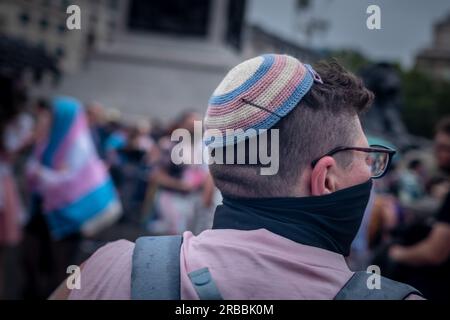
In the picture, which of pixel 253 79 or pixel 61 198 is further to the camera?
pixel 61 198

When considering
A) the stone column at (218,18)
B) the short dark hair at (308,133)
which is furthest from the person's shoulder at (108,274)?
the stone column at (218,18)

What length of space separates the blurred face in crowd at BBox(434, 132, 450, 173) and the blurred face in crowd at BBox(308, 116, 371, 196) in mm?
1898

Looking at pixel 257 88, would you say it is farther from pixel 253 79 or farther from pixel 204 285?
pixel 204 285

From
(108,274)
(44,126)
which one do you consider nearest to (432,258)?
(108,274)

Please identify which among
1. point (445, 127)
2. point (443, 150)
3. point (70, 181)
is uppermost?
point (445, 127)

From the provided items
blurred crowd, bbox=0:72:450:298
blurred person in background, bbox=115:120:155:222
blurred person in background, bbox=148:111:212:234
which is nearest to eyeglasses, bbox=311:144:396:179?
blurred crowd, bbox=0:72:450:298

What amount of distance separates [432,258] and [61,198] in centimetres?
236

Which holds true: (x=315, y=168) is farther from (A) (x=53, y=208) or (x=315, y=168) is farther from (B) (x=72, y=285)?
(A) (x=53, y=208)

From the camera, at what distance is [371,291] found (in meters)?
1.01

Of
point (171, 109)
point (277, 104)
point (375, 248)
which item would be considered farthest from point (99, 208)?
point (171, 109)

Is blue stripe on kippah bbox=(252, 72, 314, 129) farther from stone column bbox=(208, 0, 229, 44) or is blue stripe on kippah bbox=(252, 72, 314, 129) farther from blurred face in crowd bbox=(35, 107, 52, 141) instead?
stone column bbox=(208, 0, 229, 44)

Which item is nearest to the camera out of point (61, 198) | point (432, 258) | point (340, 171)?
point (340, 171)
